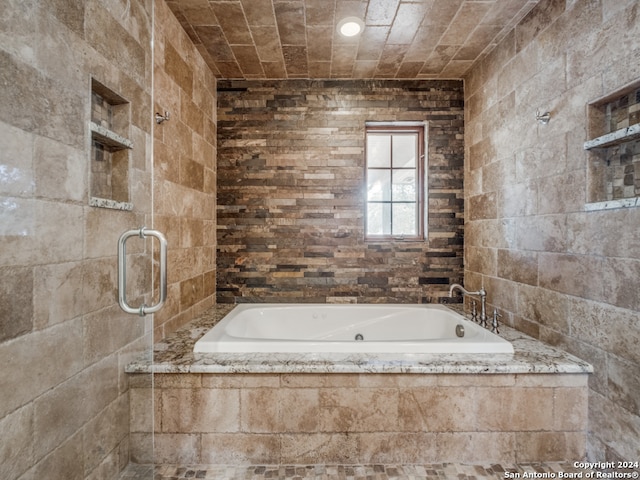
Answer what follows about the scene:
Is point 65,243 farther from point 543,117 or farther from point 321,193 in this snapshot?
point 543,117

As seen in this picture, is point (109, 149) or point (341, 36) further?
point (341, 36)

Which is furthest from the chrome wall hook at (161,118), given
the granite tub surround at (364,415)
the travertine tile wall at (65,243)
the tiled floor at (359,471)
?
the tiled floor at (359,471)

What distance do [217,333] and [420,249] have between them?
175 centimetres

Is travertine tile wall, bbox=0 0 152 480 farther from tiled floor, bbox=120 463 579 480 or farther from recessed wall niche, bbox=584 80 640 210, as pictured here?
recessed wall niche, bbox=584 80 640 210

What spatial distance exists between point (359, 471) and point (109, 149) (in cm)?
182

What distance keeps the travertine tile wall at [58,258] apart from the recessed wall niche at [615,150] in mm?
2070

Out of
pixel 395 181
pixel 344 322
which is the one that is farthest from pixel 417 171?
pixel 344 322

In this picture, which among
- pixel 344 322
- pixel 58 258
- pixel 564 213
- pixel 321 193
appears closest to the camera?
pixel 58 258

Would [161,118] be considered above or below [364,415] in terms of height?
above

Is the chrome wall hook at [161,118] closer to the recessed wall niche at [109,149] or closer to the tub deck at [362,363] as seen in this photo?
the recessed wall niche at [109,149]

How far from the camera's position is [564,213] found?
5.48 ft

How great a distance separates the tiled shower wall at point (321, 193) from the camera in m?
2.71

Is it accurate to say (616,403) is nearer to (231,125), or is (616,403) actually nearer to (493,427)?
(493,427)

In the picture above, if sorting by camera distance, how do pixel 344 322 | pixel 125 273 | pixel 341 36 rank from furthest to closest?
1. pixel 344 322
2. pixel 341 36
3. pixel 125 273
